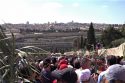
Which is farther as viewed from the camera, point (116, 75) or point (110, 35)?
point (110, 35)

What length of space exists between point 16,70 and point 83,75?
302 centimetres

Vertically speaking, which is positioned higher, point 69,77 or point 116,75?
point 116,75

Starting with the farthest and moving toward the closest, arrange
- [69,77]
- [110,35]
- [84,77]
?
1. [110,35]
2. [84,77]
3. [69,77]

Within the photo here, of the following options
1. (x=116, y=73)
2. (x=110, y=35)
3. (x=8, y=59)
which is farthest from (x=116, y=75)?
(x=110, y=35)

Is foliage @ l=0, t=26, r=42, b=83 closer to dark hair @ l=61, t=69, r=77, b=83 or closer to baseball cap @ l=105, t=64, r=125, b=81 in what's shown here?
baseball cap @ l=105, t=64, r=125, b=81

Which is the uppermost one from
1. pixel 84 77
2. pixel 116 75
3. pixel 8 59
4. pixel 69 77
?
pixel 8 59

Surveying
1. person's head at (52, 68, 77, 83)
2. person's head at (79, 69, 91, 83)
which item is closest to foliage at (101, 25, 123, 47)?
person's head at (79, 69, 91, 83)

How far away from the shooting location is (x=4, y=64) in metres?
3.66

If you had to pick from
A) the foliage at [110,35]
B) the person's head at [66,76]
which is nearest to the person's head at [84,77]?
the person's head at [66,76]

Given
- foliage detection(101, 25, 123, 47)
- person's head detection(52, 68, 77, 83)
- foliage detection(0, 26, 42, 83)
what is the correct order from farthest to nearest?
foliage detection(101, 25, 123, 47), person's head detection(52, 68, 77, 83), foliage detection(0, 26, 42, 83)

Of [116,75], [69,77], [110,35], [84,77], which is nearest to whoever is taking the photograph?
[116,75]

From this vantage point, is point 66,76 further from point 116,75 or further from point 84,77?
point 84,77

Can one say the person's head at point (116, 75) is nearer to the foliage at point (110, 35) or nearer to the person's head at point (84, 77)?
the person's head at point (84, 77)

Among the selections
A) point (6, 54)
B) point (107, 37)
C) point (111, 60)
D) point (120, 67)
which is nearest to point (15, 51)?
point (6, 54)
